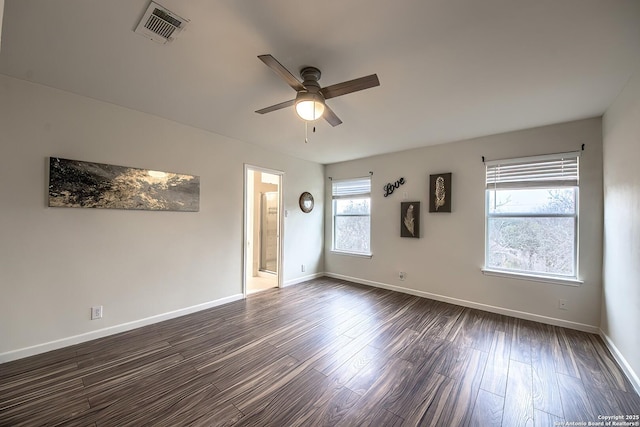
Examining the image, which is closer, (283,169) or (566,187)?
(566,187)

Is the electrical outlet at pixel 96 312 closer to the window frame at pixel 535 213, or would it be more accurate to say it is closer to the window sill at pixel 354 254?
the window sill at pixel 354 254

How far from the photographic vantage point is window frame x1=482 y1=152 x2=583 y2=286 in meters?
3.10

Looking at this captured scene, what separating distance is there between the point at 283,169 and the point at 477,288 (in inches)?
152

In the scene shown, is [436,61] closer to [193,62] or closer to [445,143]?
[193,62]

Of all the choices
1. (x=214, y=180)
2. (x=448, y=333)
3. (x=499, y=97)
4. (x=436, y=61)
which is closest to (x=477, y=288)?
(x=448, y=333)

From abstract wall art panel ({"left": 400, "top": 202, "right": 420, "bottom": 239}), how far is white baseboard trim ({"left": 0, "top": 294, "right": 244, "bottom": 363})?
340 cm

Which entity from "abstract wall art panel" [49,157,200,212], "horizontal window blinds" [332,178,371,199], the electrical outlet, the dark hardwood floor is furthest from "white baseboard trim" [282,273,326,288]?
the electrical outlet

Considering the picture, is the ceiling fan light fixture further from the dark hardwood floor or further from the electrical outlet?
the electrical outlet

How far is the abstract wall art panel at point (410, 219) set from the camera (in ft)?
14.3

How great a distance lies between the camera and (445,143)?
13.3ft

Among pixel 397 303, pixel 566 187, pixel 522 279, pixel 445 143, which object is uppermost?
pixel 445 143

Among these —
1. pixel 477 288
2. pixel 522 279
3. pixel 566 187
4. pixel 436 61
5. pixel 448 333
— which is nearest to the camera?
pixel 436 61

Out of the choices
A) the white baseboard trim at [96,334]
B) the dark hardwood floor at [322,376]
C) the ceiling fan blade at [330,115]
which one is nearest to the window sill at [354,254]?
the dark hardwood floor at [322,376]

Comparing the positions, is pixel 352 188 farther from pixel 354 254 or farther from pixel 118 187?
pixel 118 187
